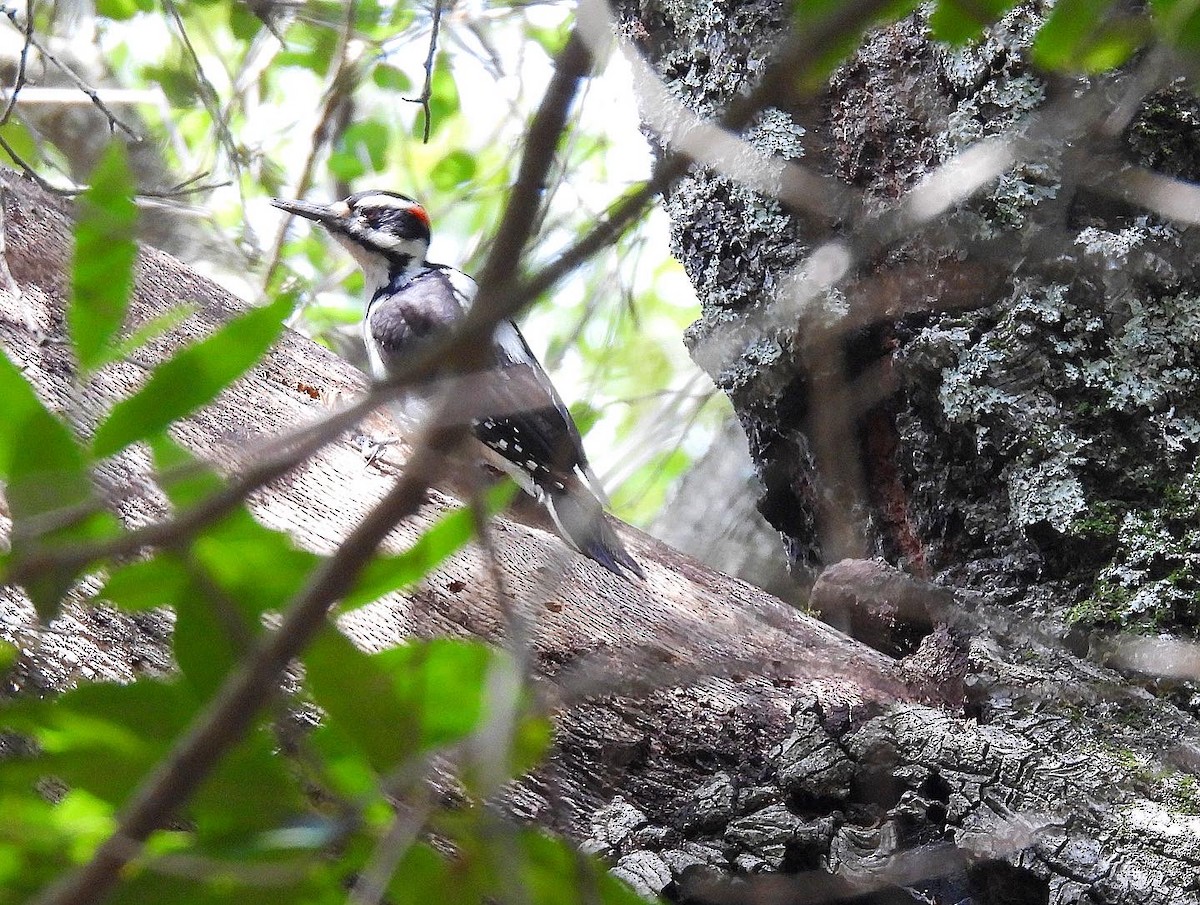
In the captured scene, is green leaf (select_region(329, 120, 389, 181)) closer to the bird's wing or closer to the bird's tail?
the bird's wing

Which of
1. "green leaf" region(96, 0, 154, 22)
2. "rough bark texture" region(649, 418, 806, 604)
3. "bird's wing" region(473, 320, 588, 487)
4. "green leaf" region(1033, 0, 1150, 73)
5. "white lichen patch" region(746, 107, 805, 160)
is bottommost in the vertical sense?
"green leaf" region(1033, 0, 1150, 73)

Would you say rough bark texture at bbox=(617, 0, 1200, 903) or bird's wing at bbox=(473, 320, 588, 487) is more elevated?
bird's wing at bbox=(473, 320, 588, 487)

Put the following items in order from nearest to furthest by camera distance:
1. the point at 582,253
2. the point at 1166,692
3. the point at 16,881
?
the point at 582,253
the point at 16,881
the point at 1166,692

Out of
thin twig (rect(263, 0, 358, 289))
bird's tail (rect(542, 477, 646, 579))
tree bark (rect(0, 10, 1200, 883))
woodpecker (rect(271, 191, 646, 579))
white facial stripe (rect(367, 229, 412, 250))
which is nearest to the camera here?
tree bark (rect(0, 10, 1200, 883))

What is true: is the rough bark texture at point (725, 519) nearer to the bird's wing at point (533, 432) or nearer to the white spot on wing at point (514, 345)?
the bird's wing at point (533, 432)

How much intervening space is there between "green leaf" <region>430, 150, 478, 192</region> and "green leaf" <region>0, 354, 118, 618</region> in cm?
339

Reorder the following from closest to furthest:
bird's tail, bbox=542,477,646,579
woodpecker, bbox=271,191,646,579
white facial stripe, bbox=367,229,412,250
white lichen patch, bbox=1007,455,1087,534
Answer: white lichen patch, bbox=1007,455,1087,534
bird's tail, bbox=542,477,646,579
woodpecker, bbox=271,191,646,579
white facial stripe, bbox=367,229,412,250

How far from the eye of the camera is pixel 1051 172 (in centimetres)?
172

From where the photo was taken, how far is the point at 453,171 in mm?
3914

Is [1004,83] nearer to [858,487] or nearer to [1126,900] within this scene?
[858,487]

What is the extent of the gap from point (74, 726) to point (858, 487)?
1.45 meters

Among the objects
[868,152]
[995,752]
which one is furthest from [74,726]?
[868,152]

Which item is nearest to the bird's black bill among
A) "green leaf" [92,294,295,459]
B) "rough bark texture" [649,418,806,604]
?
"rough bark texture" [649,418,806,604]

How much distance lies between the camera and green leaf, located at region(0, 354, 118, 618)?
2.06 ft
